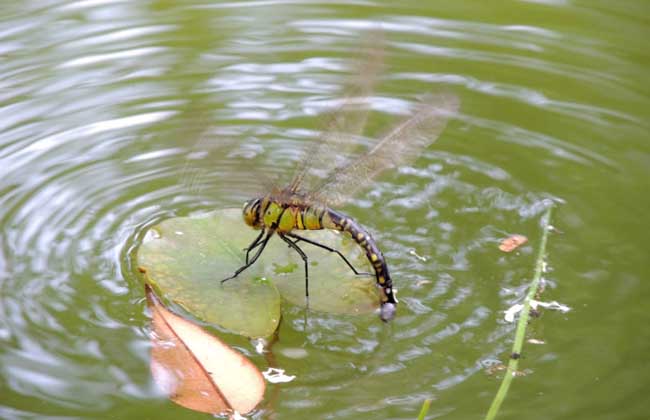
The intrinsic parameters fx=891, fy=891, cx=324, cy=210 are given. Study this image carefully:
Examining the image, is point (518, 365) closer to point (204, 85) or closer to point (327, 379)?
point (327, 379)

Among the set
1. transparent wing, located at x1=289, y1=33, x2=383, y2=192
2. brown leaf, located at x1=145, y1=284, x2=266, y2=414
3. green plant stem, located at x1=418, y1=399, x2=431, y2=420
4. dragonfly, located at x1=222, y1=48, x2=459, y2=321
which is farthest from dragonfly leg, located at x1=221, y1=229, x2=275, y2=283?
green plant stem, located at x1=418, y1=399, x2=431, y2=420

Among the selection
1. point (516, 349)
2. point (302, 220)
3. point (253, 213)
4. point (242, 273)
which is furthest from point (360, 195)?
point (516, 349)

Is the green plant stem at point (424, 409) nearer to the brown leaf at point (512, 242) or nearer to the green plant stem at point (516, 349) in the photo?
the green plant stem at point (516, 349)

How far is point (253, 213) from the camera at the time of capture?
384cm

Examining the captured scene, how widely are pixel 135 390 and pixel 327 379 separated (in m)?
0.69

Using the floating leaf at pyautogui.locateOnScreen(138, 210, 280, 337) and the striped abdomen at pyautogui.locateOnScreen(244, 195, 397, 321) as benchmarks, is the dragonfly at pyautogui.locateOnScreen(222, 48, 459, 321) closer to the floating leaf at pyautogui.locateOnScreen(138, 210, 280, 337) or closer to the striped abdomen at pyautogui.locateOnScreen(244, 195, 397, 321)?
the striped abdomen at pyautogui.locateOnScreen(244, 195, 397, 321)

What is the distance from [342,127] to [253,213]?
567mm

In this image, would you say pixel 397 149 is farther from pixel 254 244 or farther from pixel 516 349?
pixel 516 349

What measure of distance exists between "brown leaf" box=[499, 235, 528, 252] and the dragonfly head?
111 centimetres

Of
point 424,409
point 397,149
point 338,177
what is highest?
point 397,149

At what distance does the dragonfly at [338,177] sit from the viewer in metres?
3.86

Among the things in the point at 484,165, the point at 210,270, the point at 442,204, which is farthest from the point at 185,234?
the point at 484,165

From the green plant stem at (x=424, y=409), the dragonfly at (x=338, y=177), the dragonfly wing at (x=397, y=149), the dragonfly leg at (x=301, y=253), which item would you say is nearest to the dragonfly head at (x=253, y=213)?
the dragonfly at (x=338, y=177)

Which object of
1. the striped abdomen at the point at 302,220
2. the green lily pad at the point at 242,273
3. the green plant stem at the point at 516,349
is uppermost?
the striped abdomen at the point at 302,220
